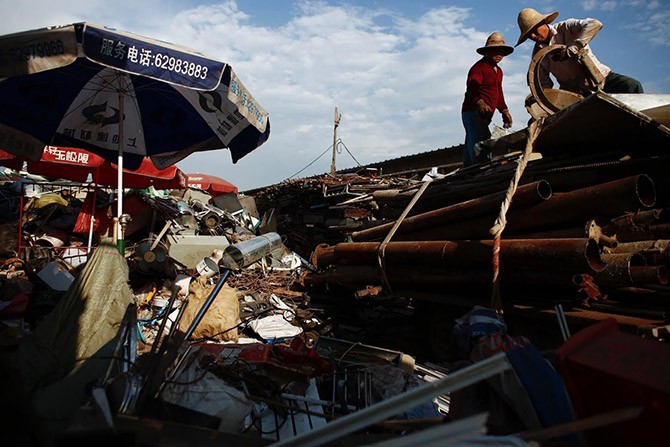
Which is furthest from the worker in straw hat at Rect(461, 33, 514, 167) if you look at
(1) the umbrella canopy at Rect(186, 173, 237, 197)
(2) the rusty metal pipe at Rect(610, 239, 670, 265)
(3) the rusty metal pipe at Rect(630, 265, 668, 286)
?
(1) the umbrella canopy at Rect(186, 173, 237, 197)

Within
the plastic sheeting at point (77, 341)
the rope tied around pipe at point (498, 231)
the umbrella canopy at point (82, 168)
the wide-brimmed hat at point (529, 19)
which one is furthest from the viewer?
the umbrella canopy at point (82, 168)

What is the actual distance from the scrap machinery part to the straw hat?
3.60 ft

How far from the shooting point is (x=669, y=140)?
12.4ft

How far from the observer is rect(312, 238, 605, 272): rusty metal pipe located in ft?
11.2

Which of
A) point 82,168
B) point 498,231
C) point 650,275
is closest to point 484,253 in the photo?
point 498,231

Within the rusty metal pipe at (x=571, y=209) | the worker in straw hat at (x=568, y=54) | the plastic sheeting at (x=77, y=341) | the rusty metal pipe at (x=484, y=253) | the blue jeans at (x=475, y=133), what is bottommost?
the plastic sheeting at (x=77, y=341)

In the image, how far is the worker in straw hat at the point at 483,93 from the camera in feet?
21.0

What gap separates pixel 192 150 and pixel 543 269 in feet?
17.6

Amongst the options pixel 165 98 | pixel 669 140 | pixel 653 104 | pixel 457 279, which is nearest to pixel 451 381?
pixel 457 279

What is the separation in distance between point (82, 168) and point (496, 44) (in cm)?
863

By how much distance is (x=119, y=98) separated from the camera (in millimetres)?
6121

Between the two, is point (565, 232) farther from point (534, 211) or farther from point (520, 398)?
point (520, 398)

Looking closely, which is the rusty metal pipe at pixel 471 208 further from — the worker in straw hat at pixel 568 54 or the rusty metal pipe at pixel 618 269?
the worker in straw hat at pixel 568 54

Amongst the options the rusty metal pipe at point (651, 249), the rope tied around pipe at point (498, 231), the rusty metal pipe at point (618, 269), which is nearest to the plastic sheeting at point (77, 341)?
the rope tied around pipe at point (498, 231)
